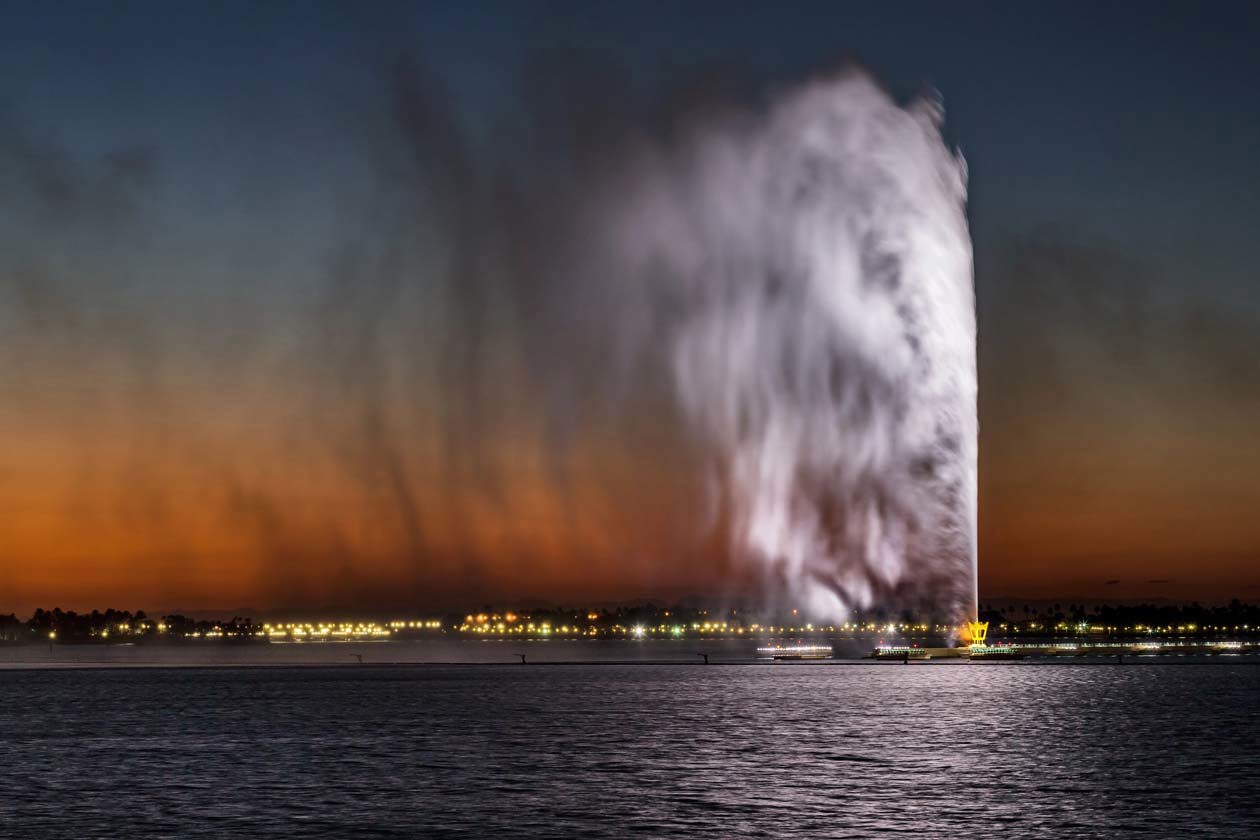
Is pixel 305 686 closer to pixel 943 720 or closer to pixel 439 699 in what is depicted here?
pixel 439 699

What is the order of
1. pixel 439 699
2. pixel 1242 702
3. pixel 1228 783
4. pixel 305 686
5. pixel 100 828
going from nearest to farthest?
pixel 100 828
pixel 1228 783
pixel 1242 702
pixel 439 699
pixel 305 686

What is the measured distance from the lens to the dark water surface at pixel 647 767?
5528cm

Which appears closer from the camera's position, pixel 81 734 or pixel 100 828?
pixel 100 828

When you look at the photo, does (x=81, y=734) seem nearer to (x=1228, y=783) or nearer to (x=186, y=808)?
(x=186, y=808)

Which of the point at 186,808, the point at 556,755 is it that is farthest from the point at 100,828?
the point at 556,755

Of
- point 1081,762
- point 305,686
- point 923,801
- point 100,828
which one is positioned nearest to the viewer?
point 100,828

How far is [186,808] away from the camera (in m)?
60.4

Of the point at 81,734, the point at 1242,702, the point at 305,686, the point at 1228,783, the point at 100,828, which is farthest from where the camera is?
the point at 305,686

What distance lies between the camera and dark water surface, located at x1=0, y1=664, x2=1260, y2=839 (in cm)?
5528

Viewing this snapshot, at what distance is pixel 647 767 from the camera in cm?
7481

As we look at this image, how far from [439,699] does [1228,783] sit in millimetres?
94033

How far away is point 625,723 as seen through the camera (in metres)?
108

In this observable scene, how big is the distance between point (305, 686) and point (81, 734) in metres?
85.8

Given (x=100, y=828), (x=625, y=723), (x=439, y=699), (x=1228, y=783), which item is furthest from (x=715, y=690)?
(x=100, y=828)
